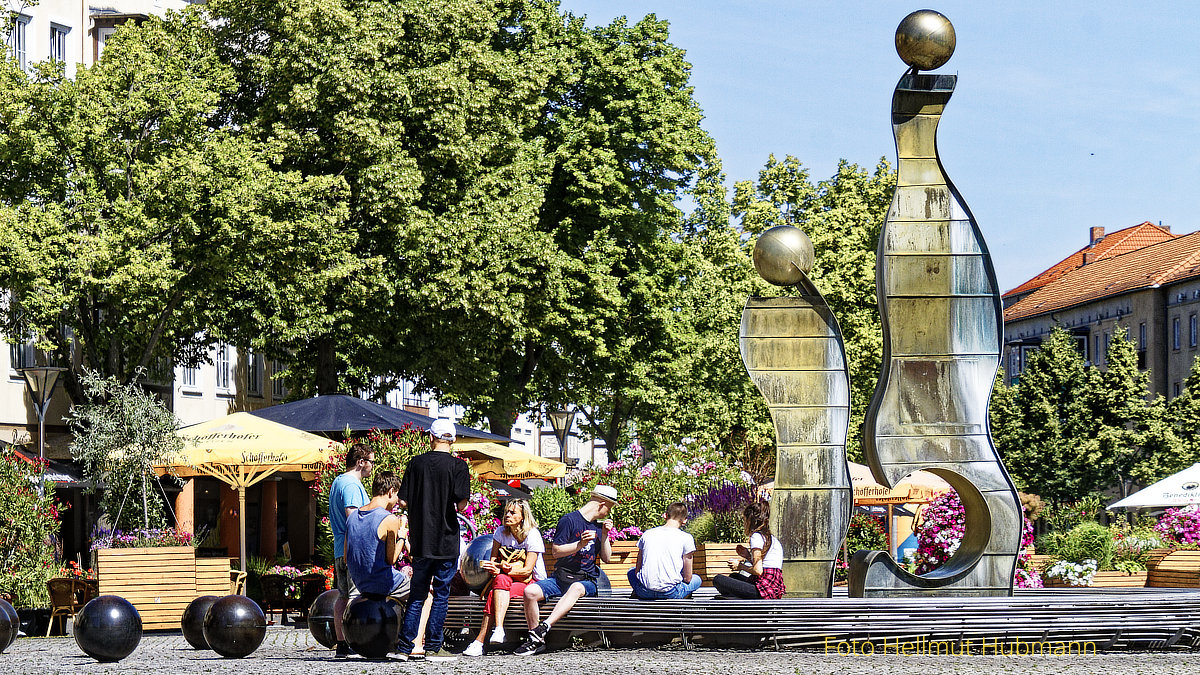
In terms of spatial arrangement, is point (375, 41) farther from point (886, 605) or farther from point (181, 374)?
point (886, 605)

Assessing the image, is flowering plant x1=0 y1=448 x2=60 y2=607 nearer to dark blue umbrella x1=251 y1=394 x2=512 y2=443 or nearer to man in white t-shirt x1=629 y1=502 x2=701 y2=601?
dark blue umbrella x1=251 y1=394 x2=512 y2=443

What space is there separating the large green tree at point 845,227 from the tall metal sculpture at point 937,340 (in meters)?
26.5

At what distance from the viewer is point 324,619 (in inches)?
560

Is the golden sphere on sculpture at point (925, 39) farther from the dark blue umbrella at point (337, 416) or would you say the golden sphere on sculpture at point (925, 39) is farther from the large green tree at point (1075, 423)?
the large green tree at point (1075, 423)

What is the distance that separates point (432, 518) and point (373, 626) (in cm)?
91

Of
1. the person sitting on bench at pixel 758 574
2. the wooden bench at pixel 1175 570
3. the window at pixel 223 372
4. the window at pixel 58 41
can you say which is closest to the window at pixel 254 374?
the window at pixel 223 372

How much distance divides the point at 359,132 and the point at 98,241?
568 centimetres

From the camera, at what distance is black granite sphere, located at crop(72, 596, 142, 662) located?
13.4 m

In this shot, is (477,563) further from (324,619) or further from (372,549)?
(372,549)

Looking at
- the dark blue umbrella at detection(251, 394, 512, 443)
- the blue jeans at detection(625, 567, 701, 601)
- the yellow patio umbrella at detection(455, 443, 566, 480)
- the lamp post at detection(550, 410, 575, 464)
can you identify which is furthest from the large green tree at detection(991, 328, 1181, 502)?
the blue jeans at detection(625, 567, 701, 601)

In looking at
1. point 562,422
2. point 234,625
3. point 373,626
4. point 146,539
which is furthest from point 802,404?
point 562,422

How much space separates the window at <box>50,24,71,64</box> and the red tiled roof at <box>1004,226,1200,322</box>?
171 ft

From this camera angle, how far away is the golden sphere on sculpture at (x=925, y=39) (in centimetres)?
1532

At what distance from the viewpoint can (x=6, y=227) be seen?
26656 mm
